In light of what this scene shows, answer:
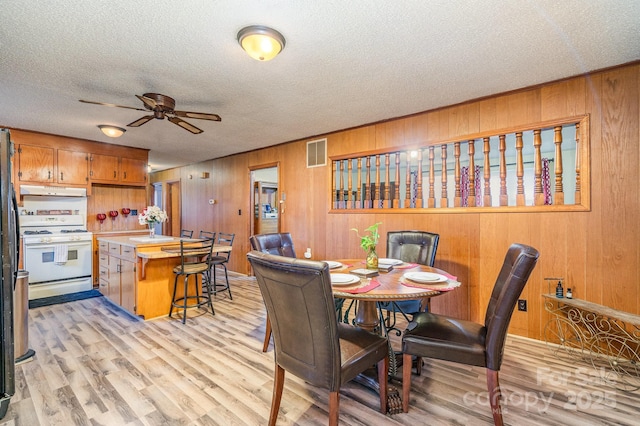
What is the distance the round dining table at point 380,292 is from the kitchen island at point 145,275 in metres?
2.16

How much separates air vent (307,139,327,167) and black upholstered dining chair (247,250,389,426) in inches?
130

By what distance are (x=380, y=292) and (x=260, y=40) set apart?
1786mm

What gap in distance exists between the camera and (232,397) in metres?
1.98

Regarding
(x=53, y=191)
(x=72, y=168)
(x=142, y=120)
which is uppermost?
(x=142, y=120)

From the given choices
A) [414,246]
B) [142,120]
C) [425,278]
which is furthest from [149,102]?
[414,246]

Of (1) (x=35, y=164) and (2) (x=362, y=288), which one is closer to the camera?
(2) (x=362, y=288)

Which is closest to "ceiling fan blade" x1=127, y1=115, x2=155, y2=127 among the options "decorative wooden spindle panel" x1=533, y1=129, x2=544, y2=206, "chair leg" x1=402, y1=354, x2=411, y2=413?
"chair leg" x1=402, y1=354, x2=411, y2=413

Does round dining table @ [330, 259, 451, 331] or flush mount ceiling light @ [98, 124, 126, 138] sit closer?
round dining table @ [330, 259, 451, 331]

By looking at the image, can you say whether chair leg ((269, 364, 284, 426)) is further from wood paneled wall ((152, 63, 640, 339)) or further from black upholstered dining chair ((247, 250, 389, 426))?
wood paneled wall ((152, 63, 640, 339))

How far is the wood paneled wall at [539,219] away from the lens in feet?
8.05

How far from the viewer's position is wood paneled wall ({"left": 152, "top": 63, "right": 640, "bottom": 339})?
2.46 m

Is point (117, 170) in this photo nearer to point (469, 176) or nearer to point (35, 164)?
point (35, 164)

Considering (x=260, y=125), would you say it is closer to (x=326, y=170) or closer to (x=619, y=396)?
(x=326, y=170)

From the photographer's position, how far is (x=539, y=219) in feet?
9.29
